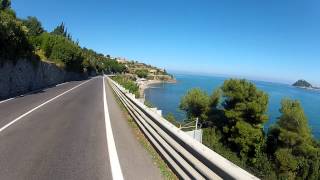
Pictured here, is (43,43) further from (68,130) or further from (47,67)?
(68,130)

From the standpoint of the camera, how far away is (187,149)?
604 cm

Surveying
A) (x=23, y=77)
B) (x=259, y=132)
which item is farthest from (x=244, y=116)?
(x=23, y=77)

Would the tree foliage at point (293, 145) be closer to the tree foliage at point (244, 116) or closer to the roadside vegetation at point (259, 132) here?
the roadside vegetation at point (259, 132)

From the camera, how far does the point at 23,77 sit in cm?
2820

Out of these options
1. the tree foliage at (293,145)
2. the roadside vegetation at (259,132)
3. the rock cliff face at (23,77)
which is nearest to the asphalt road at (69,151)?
the rock cliff face at (23,77)

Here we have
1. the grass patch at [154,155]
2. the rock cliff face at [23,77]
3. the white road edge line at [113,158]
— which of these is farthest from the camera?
the rock cliff face at [23,77]

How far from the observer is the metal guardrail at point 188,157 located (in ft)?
14.6

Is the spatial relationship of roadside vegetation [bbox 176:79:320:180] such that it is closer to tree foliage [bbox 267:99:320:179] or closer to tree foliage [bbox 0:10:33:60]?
tree foliage [bbox 267:99:320:179]

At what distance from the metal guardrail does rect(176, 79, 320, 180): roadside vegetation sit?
28198mm

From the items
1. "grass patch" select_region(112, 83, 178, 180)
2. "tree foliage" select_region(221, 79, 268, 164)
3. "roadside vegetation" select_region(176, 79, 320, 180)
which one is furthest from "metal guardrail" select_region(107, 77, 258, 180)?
"tree foliage" select_region(221, 79, 268, 164)

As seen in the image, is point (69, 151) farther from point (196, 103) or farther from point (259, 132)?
point (196, 103)

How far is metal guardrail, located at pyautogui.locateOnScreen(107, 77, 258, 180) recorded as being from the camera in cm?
446

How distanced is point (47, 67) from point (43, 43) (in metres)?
21.4

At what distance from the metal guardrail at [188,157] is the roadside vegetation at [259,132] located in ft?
92.5
